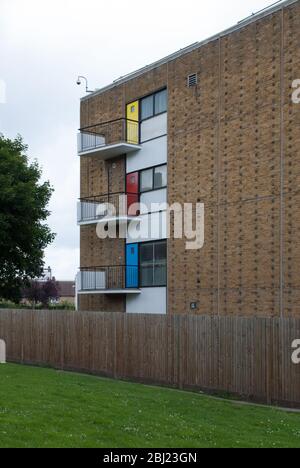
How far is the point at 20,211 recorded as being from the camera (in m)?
28.1

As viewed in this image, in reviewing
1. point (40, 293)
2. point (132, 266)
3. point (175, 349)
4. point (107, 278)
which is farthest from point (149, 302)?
point (40, 293)

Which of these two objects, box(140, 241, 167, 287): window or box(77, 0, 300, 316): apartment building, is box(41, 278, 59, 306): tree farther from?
box(140, 241, 167, 287): window

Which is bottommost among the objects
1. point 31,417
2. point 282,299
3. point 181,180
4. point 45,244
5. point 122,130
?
point 31,417

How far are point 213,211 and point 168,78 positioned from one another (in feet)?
19.7

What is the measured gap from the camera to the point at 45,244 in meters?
31.9

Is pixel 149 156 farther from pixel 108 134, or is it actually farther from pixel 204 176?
pixel 204 176

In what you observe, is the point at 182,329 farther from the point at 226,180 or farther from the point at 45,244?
the point at 45,244

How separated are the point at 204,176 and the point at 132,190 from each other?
4.51 metres

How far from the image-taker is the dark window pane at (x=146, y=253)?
24.9 metres

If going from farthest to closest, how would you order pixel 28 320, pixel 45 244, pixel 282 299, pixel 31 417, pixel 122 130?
pixel 45 244, pixel 122 130, pixel 28 320, pixel 282 299, pixel 31 417

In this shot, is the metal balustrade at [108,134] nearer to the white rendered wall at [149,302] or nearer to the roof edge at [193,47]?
the roof edge at [193,47]

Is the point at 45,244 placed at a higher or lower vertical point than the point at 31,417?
higher
